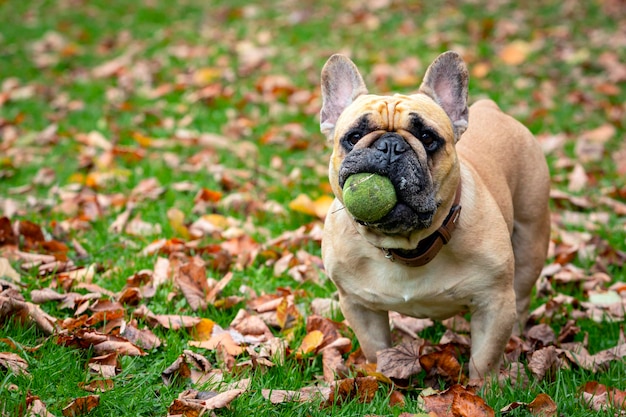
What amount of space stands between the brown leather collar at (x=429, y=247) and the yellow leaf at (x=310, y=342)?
26.6 inches

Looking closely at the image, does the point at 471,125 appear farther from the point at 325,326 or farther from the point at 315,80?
the point at 315,80

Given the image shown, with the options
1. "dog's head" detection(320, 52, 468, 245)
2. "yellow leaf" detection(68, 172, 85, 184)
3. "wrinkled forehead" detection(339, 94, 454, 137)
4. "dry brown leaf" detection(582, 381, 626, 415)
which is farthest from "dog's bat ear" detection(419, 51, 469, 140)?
"yellow leaf" detection(68, 172, 85, 184)

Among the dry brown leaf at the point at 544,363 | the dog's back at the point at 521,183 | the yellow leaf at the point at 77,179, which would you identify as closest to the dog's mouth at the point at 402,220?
the dry brown leaf at the point at 544,363

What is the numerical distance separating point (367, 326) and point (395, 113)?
1071 millimetres

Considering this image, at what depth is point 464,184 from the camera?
136 inches

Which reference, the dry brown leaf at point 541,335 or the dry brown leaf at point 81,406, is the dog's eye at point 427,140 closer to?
the dry brown leaf at point 541,335

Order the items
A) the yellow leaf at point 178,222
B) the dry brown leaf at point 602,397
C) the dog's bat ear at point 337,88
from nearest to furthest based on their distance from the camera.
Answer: the dry brown leaf at point 602,397 < the dog's bat ear at point 337,88 < the yellow leaf at point 178,222

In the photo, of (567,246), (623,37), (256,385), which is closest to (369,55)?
(623,37)

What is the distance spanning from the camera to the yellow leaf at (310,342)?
12.2 ft

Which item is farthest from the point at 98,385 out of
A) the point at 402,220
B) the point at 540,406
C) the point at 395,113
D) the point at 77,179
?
the point at 77,179

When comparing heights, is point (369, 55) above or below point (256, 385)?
below

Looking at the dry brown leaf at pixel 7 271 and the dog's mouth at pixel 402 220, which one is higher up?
the dog's mouth at pixel 402 220

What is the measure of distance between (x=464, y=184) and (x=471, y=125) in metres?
0.91

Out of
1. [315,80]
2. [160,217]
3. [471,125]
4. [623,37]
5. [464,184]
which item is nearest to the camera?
[464,184]
